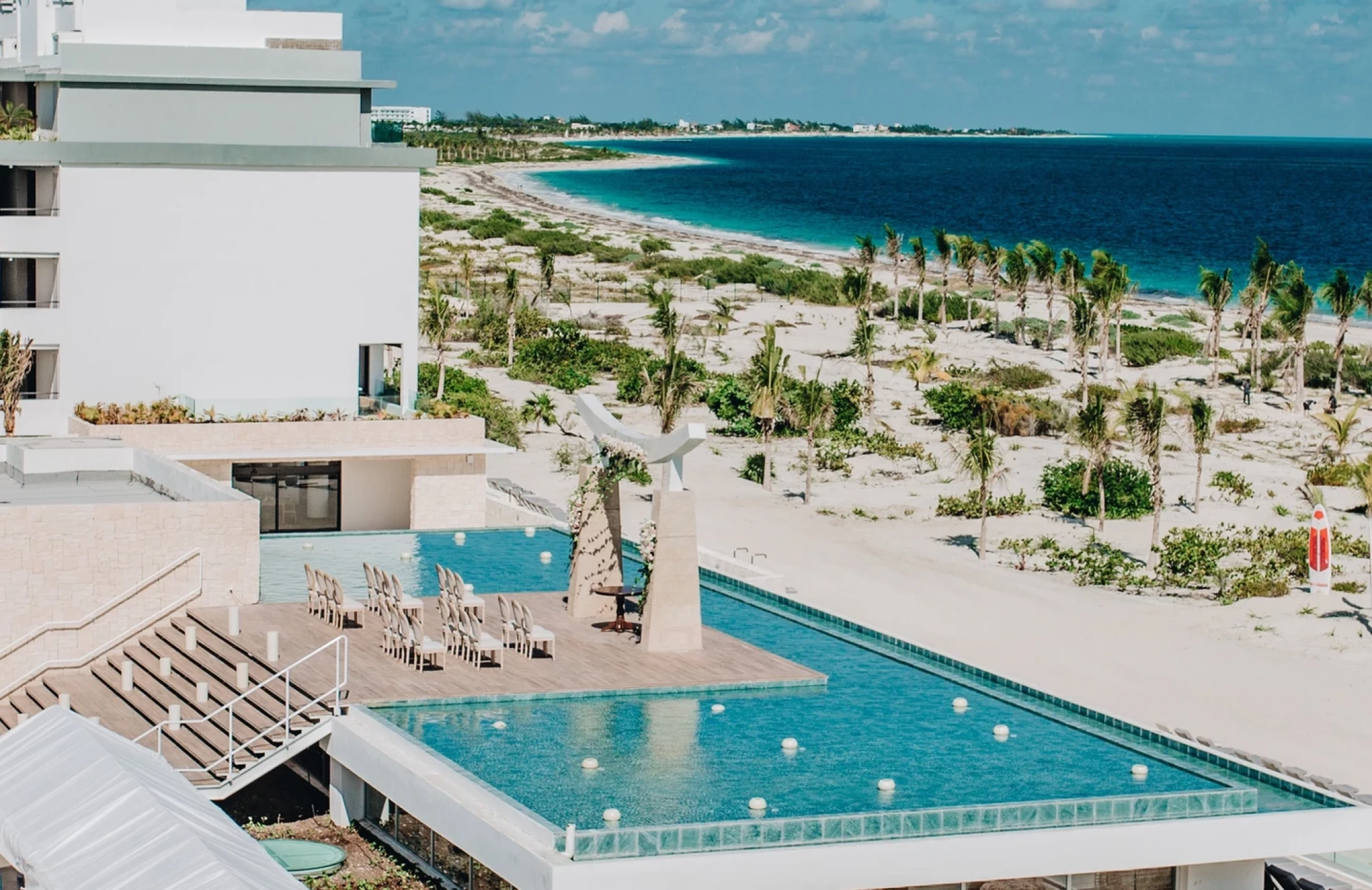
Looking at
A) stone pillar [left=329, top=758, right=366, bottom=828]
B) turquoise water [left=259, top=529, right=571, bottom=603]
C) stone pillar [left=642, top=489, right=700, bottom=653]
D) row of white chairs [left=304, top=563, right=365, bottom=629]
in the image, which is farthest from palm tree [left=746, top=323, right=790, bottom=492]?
stone pillar [left=329, top=758, right=366, bottom=828]

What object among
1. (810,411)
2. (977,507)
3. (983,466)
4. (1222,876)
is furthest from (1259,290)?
(1222,876)

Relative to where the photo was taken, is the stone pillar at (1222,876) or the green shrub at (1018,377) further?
the green shrub at (1018,377)

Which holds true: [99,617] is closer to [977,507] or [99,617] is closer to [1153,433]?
[977,507]

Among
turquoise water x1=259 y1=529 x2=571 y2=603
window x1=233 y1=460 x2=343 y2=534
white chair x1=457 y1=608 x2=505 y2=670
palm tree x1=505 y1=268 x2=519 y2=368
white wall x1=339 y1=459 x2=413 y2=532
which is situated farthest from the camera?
palm tree x1=505 y1=268 x2=519 y2=368

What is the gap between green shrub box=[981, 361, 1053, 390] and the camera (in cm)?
5691

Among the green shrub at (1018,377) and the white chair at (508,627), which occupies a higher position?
the green shrub at (1018,377)

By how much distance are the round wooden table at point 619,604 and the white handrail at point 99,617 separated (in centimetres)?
547

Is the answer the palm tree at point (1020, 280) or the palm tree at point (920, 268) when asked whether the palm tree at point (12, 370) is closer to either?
the palm tree at point (1020, 280)

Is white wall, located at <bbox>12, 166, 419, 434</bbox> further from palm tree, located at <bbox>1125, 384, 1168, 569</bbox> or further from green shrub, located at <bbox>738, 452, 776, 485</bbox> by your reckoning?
palm tree, located at <bbox>1125, 384, 1168, 569</bbox>

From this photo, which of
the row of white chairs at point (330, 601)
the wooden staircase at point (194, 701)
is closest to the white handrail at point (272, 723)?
the wooden staircase at point (194, 701)

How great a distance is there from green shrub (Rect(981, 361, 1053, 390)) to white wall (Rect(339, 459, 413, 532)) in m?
23.9

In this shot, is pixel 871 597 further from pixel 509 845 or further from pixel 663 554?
pixel 509 845

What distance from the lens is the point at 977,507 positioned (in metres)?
40.8

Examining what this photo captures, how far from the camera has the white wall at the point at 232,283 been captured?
36250mm
